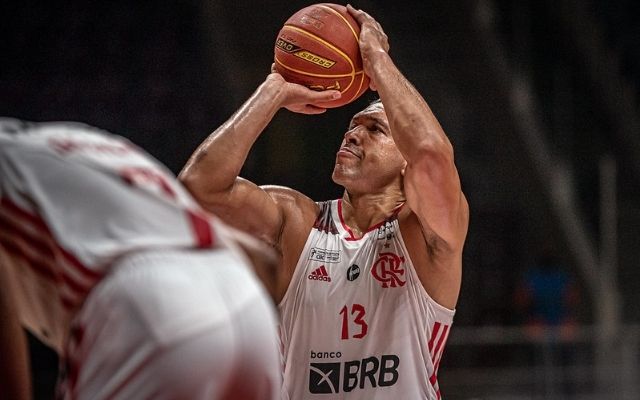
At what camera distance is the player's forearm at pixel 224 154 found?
4.05m

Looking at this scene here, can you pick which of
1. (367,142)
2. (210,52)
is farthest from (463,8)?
(367,142)

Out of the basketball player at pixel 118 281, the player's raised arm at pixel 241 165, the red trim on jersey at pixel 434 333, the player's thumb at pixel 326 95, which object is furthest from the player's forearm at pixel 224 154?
the basketball player at pixel 118 281

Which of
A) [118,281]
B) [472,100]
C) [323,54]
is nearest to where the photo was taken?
[118,281]

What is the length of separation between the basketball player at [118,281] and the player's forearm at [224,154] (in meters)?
1.81

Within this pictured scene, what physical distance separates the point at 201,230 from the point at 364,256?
2.02 m

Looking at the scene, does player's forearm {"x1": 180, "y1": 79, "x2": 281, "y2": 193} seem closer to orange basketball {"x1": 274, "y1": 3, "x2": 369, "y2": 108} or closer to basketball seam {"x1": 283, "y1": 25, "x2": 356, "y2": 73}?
orange basketball {"x1": 274, "y1": 3, "x2": 369, "y2": 108}

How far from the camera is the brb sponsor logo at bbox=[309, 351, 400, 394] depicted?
3.90 meters

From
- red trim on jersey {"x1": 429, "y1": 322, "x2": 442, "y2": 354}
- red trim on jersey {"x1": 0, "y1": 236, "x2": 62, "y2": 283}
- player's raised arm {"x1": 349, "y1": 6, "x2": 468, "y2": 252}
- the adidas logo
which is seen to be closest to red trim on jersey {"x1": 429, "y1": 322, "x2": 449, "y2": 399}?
red trim on jersey {"x1": 429, "y1": 322, "x2": 442, "y2": 354}

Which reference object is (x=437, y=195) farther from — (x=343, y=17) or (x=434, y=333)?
(x=343, y=17)

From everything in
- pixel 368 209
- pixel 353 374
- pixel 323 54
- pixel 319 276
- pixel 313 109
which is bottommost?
pixel 353 374

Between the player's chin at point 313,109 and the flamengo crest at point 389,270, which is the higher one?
the player's chin at point 313,109

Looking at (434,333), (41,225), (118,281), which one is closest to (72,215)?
(41,225)

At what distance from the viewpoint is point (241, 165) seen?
13.7ft

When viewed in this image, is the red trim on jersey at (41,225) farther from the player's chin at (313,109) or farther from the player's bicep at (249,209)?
the player's chin at (313,109)
